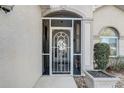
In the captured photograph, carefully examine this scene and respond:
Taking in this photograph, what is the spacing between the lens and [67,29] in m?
10.1

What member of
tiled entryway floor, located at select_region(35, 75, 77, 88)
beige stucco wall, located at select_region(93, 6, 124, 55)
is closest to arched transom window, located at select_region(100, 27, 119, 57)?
beige stucco wall, located at select_region(93, 6, 124, 55)

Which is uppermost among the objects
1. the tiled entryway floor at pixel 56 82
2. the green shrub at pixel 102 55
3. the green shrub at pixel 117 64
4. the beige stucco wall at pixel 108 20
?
the beige stucco wall at pixel 108 20

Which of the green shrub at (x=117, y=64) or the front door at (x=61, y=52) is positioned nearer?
the front door at (x=61, y=52)

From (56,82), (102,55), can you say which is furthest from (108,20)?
(56,82)

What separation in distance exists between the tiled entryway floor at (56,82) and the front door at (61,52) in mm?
593

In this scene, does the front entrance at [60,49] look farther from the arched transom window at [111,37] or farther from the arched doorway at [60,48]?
the arched transom window at [111,37]

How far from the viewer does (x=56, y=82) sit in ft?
27.8

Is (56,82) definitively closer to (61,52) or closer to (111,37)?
(61,52)

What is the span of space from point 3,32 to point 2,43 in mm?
197

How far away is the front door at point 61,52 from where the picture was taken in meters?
10.1

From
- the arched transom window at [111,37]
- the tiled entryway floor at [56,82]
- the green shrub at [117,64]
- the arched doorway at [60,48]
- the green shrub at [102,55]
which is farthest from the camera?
the arched transom window at [111,37]

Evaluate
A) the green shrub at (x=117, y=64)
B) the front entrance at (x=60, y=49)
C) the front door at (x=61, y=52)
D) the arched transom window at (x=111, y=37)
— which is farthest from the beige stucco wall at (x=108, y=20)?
the front door at (x=61, y=52)

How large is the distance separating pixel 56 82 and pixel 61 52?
208cm
